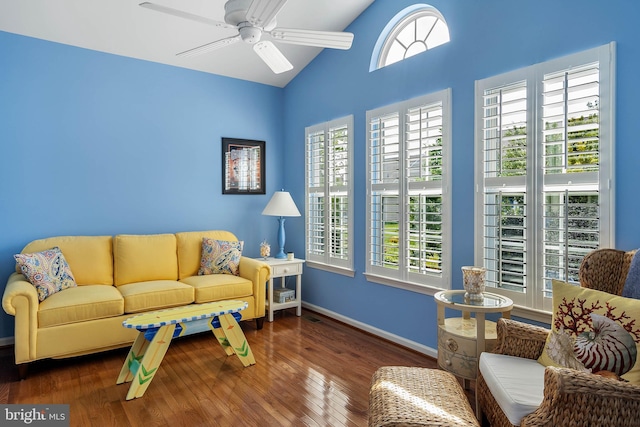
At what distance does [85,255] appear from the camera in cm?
378

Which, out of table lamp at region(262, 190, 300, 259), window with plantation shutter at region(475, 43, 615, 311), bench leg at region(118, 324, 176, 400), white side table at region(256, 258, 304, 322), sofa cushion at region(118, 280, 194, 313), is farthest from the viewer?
table lamp at region(262, 190, 300, 259)

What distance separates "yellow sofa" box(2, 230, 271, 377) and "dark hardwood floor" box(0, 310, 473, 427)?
0.83 feet

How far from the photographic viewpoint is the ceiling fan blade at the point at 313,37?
8.43ft

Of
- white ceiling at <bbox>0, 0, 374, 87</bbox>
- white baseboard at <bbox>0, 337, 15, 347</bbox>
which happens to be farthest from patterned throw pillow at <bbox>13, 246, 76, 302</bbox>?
white ceiling at <bbox>0, 0, 374, 87</bbox>

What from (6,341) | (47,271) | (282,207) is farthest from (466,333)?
(6,341)

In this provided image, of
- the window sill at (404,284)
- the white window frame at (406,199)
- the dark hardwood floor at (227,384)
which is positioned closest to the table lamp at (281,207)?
the white window frame at (406,199)

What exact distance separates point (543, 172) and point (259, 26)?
2.06 m

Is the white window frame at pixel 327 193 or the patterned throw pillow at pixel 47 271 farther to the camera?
the white window frame at pixel 327 193

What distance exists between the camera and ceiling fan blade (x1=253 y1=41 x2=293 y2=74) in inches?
110

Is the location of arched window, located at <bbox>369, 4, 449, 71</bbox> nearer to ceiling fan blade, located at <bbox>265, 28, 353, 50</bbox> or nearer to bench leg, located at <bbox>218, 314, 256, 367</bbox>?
ceiling fan blade, located at <bbox>265, 28, 353, 50</bbox>

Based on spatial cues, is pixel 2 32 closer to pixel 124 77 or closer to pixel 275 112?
pixel 124 77

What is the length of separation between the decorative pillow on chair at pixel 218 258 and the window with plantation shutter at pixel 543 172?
98.8 inches

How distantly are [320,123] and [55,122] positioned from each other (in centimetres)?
269

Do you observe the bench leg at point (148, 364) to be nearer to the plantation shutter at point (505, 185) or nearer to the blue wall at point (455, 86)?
the blue wall at point (455, 86)
